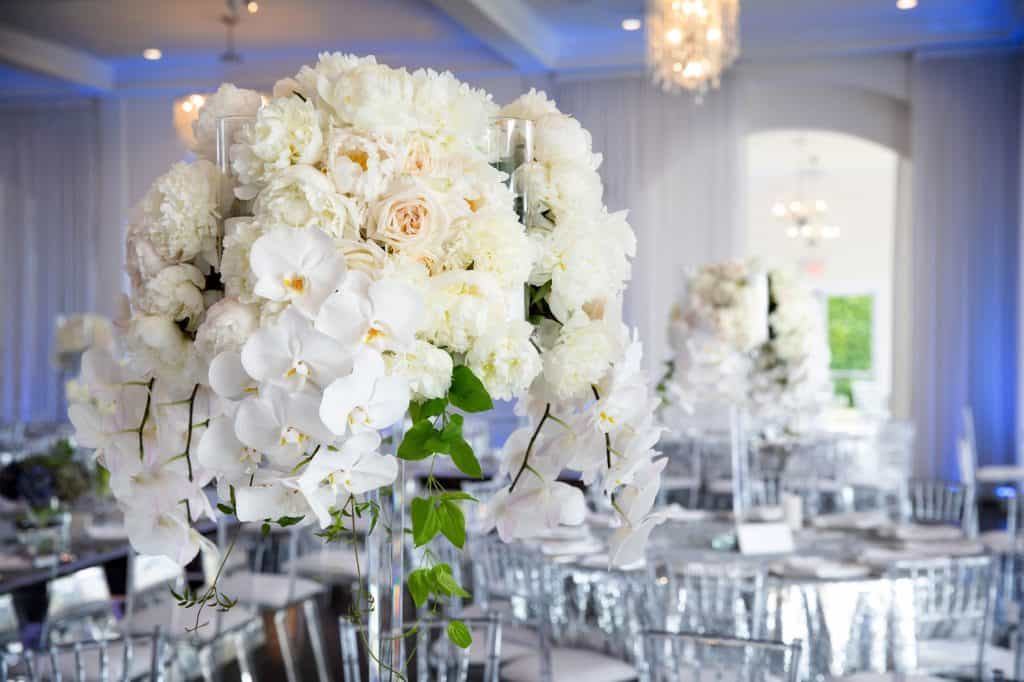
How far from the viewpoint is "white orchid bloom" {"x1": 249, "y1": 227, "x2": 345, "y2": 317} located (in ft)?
3.36

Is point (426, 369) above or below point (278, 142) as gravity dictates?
below

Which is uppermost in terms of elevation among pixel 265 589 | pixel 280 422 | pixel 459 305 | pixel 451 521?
pixel 459 305

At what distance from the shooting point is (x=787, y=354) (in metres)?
4.51

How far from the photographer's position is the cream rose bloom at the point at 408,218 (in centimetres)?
110

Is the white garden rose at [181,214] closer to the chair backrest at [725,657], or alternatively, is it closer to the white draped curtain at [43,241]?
the chair backrest at [725,657]

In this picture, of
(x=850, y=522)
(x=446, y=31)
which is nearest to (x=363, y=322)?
(x=850, y=522)

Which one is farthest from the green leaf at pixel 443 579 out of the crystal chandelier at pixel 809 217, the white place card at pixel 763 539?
the crystal chandelier at pixel 809 217

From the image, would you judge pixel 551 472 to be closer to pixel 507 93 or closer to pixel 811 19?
pixel 811 19

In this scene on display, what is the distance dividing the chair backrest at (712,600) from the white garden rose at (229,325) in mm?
2849

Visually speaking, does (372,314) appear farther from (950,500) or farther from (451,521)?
(950,500)

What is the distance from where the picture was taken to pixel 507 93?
33.9 feet

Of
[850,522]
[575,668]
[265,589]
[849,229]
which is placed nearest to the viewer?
[575,668]

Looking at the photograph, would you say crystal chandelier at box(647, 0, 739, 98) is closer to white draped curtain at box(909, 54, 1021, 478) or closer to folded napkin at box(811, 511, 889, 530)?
folded napkin at box(811, 511, 889, 530)

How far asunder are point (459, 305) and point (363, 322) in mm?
142
